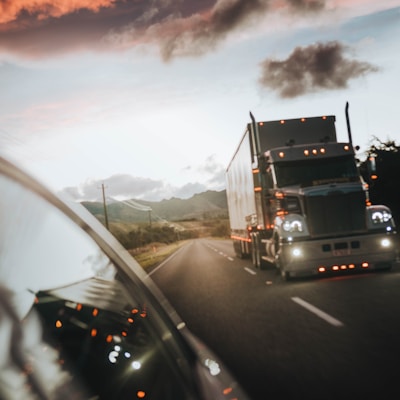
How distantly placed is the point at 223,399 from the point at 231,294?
9254mm

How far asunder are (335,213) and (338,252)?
0.94m

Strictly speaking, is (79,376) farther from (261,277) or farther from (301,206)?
(261,277)

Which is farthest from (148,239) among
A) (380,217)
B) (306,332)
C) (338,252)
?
(306,332)

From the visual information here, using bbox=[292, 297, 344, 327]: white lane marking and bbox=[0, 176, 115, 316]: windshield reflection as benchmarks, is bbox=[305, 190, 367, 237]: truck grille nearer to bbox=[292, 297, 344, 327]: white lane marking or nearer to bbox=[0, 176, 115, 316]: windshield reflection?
bbox=[292, 297, 344, 327]: white lane marking

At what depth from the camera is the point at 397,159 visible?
2952cm

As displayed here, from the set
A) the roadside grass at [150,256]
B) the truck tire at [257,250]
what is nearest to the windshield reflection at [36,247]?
the truck tire at [257,250]

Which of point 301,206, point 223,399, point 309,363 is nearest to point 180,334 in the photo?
point 223,399

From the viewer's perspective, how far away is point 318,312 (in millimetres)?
8062

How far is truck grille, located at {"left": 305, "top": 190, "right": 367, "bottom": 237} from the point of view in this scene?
12305 mm

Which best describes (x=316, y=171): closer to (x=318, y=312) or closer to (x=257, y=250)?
(x=257, y=250)

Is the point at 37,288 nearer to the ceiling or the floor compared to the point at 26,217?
nearer to the floor

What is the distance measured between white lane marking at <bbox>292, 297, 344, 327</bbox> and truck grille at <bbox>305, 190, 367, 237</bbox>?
10.3 feet

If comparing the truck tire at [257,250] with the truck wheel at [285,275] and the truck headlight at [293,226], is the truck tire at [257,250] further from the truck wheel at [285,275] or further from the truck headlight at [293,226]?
the truck headlight at [293,226]

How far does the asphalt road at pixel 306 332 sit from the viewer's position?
465 centimetres
